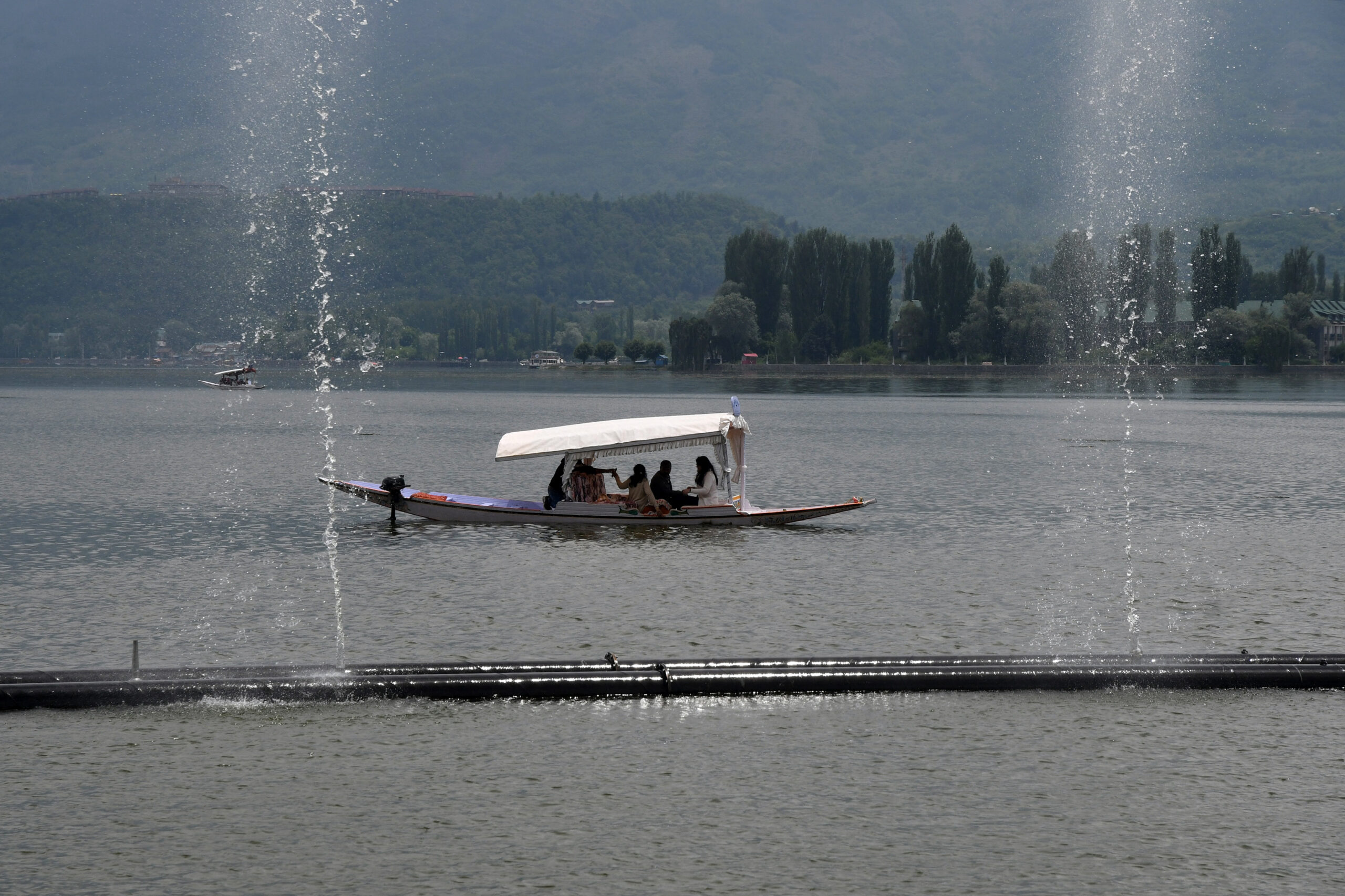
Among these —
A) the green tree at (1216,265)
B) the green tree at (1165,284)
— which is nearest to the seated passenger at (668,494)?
the green tree at (1165,284)

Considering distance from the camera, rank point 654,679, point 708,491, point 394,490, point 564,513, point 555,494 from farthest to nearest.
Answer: point 394,490, point 708,491, point 555,494, point 564,513, point 654,679

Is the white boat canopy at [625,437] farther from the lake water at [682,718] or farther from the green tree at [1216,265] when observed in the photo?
the green tree at [1216,265]

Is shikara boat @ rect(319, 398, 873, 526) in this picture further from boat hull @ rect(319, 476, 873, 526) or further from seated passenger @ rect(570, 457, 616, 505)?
seated passenger @ rect(570, 457, 616, 505)

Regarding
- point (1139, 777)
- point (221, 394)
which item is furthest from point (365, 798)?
point (221, 394)

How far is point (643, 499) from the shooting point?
122 feet

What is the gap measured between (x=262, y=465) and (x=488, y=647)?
149ft

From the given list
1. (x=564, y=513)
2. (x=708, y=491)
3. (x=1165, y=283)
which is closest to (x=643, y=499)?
(x=708, y=491)

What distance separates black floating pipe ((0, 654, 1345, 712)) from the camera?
1714cm

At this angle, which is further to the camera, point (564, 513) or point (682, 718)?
point (564, 513)

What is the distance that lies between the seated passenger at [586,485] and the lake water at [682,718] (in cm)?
104

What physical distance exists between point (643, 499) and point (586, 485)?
5.46 ft

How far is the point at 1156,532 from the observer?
3909 centimetres

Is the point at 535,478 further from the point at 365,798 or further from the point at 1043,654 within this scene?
the point at 365,798

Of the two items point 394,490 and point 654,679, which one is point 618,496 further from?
point 654,679
